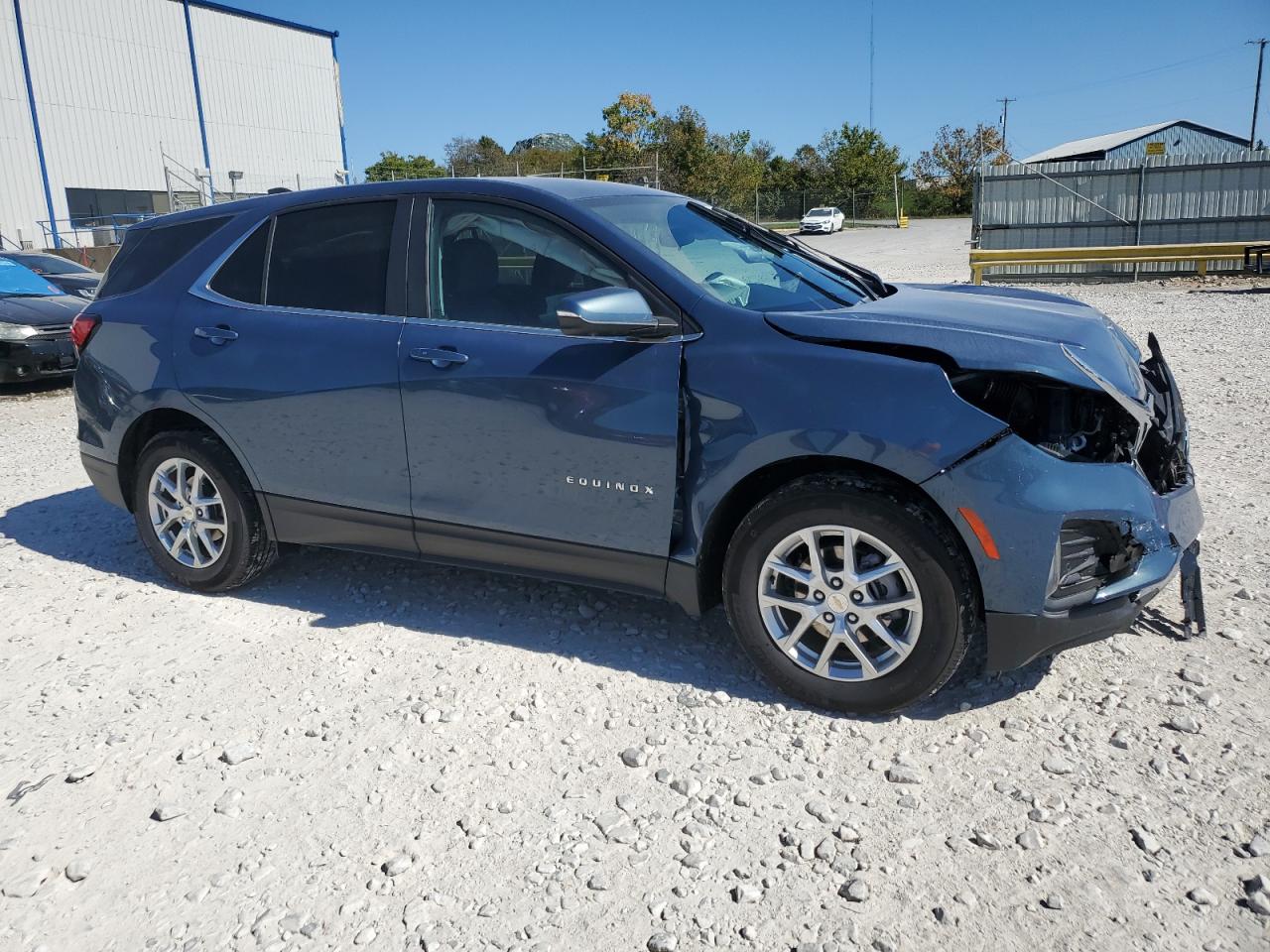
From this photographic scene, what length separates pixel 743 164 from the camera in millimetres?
59062

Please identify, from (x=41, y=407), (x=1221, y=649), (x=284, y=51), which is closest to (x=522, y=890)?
(x=1221, y=649)

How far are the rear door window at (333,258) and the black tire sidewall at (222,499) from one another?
77 cm

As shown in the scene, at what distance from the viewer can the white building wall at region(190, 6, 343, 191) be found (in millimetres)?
38156

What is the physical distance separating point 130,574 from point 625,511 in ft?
9.83

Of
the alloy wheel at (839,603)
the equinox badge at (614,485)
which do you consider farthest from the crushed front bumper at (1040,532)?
the equinox badge at (614,485)

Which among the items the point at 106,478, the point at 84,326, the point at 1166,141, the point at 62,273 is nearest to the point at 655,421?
the point at 106,478

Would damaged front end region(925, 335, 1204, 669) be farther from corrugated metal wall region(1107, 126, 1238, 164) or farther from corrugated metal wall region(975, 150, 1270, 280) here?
corrugated metal wall region(1107, 126, 1238, 164)

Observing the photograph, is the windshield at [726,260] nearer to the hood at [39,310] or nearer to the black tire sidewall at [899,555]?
the black tire sidewall at [899,555]

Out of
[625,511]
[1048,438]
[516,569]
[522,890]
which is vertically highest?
[1048,438]

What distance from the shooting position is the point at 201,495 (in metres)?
4.52

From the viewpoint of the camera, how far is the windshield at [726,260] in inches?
143

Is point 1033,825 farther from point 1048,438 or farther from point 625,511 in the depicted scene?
point 625,511

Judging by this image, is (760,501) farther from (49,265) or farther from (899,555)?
(49,265)

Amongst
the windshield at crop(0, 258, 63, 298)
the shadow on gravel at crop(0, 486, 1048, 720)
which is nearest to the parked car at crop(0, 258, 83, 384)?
the windshield at crop(0, 258, 63, 298)
